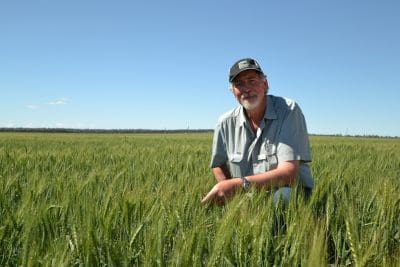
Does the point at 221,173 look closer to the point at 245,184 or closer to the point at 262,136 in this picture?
the point at 262,136

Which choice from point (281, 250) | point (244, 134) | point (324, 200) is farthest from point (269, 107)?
point (281, 250)

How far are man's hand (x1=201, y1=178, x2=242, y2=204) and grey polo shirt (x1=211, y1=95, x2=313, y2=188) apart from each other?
51 cm

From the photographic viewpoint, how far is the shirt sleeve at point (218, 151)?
11.5 feet

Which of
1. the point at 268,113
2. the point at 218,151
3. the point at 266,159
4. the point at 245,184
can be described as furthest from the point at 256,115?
the point at 245,184

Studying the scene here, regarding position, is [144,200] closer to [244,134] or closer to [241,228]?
[241,228]

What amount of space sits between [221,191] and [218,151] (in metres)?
1.01

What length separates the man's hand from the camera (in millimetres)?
2500

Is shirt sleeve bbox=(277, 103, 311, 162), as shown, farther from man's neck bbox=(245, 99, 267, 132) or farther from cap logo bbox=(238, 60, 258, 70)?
cap logo bbox=(238, 60, 258, 70)

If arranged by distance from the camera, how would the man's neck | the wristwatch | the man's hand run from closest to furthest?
the man's hand < the wristwatch < the man's neck

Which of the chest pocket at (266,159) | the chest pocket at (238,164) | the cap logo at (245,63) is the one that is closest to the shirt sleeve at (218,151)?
the chest pocket at (238,164)

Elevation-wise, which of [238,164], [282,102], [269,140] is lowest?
[238,164]

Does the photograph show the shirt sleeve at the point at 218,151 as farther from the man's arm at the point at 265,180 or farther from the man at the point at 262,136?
the man's arm at the point at 265,180

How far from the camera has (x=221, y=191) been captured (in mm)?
2547

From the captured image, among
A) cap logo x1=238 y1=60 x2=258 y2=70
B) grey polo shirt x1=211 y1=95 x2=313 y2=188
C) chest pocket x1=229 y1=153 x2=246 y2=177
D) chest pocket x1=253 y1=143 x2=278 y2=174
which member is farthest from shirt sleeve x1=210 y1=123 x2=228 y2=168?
cap logo x1=238 y1=60 x2=258 y2=70
